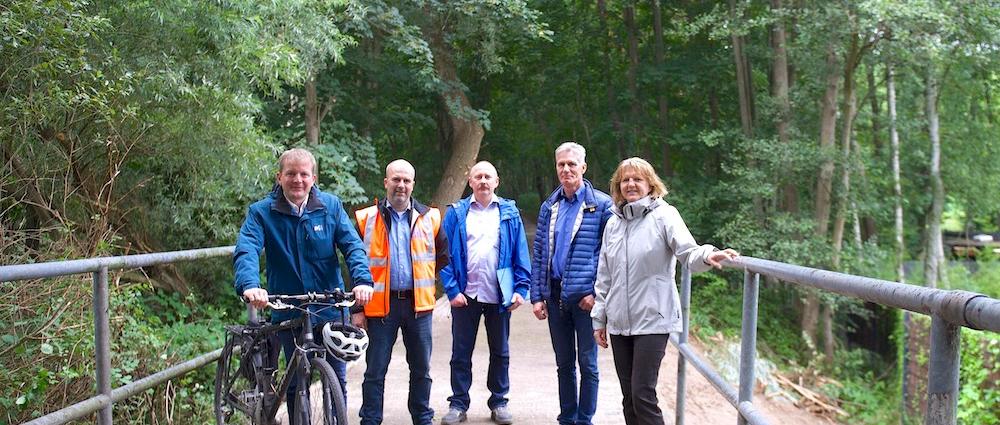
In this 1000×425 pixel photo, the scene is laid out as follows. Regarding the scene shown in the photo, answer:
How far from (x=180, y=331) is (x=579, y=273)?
4.46 metres

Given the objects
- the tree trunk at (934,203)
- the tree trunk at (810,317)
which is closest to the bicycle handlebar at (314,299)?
the tree trunk at (810,317)

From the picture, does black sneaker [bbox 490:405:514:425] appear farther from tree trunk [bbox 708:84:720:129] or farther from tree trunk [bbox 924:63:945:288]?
tree trunk [bbox 924:63:945:288]

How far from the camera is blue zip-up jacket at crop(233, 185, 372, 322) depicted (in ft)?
13.7

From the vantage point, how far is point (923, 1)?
47.8 ft

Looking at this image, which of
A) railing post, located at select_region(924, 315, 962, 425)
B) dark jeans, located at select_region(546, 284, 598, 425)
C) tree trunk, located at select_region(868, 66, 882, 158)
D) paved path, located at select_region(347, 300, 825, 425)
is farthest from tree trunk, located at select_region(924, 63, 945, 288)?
railing post, located at select_region(924, 315, 962, 425)

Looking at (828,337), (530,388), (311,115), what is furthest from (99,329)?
(828,337)

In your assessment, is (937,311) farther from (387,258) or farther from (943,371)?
(387,258)

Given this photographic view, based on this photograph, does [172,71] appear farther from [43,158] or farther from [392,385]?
[392,385]

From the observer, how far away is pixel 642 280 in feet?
14.0

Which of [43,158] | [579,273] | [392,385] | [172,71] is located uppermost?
[172,71]

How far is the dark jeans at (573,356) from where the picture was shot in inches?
209

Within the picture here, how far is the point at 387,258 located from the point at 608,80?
63.0 ft

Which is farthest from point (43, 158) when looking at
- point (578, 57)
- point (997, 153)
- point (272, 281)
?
point (997, 153)

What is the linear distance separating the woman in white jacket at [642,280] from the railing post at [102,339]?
2157 millimetres
